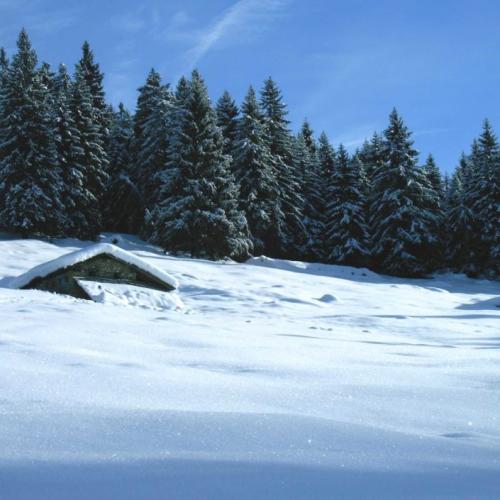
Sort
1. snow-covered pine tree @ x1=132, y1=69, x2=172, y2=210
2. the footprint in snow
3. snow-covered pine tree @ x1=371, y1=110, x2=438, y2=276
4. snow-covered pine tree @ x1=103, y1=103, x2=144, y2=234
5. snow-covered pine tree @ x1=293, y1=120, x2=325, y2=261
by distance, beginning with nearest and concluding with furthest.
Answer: the footprint in snow
snow-covered pine tree @ x1=371, y1=110, x2=438, y2=276
snow-covered pine tree @ x1=132, y1=69, x2=172, y2=210
snow-covered pine tree @ x1=293, y1=120, x2=325, y2=261
snow-covered pine tree @ x1=103, y1=103, x2=144, y2=234

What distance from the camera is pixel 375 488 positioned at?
63.9 inches

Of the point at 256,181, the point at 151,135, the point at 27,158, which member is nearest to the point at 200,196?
the point at 256,181

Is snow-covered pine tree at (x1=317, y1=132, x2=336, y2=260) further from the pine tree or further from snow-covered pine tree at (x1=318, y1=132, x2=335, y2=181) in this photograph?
the pine tree

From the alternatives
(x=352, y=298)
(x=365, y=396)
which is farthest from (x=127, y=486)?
(x=352, y=298)

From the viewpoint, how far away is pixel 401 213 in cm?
3412

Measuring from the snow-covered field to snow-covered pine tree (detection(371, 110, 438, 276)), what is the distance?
28.5 meters

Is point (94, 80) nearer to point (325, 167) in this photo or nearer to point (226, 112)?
point (226, 112)

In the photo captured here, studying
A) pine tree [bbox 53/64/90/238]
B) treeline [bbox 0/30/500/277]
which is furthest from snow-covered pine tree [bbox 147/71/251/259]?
pine tree [bbox 53/64/90/238]

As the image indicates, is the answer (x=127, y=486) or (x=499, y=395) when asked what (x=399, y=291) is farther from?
(x=127, y=486)

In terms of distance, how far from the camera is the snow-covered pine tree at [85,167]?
31.8 metres

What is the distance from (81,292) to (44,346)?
5.98m

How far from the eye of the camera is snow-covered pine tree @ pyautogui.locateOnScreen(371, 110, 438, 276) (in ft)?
111

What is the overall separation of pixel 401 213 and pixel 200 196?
13841mm

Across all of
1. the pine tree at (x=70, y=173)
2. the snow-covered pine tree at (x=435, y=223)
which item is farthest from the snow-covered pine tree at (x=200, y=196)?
the snow-covered pine tree at (x=435, y=223)
